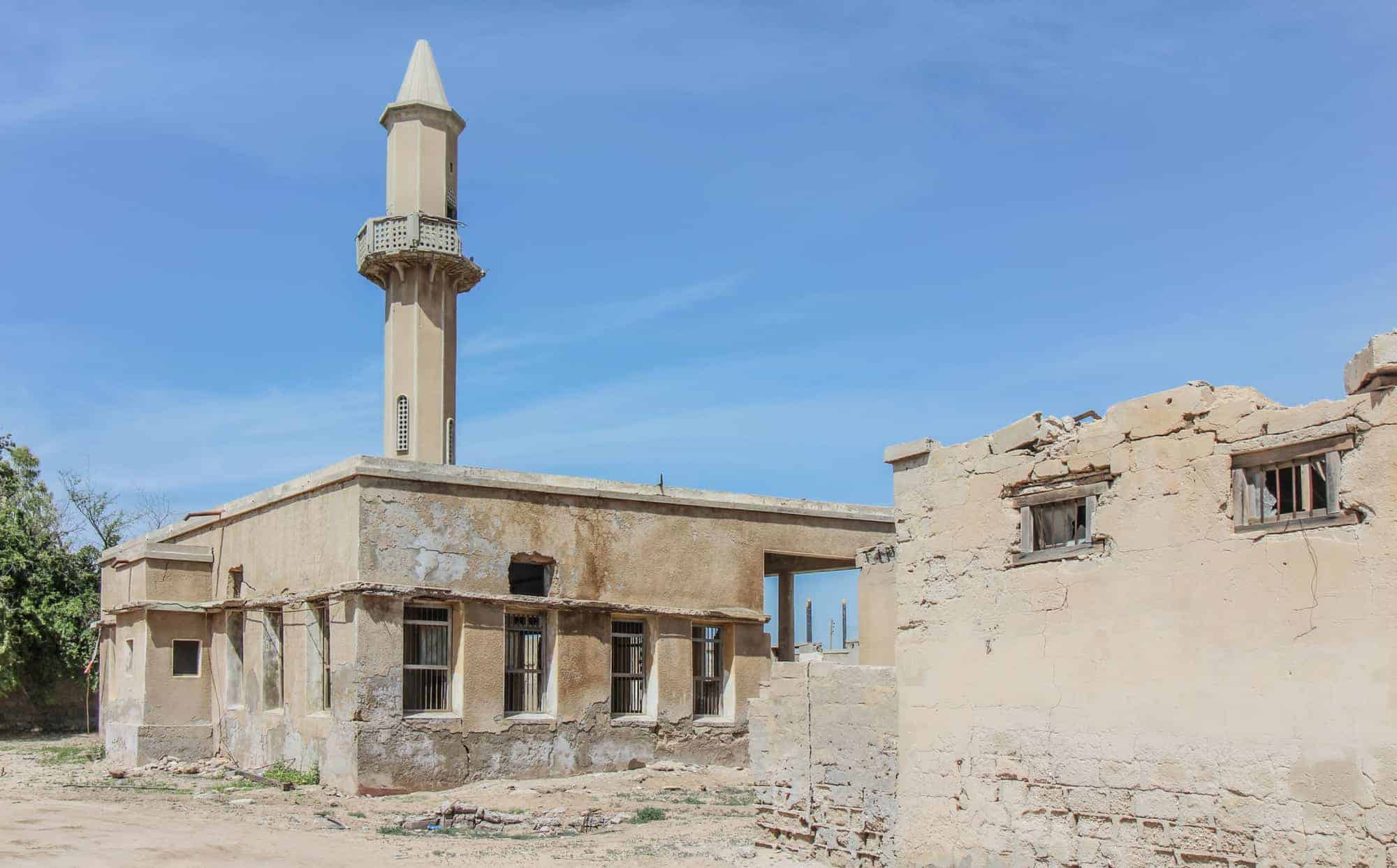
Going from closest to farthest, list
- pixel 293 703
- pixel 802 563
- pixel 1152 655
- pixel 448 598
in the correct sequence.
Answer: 1. pixel 1152 655
2. pixel 448 598
3. pixel 293 703
4. pixel 802 563

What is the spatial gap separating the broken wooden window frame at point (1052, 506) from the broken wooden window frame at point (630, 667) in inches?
394

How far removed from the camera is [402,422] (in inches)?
1157

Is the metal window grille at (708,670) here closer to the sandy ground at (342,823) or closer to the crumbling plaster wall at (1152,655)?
the sandy ground at (342,823)

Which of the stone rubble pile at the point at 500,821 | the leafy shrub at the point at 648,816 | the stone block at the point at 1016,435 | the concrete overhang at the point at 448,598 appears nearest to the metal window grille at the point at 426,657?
the concrete overhang at the point at 448,598

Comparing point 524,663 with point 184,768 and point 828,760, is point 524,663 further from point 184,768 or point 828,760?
point 828,760

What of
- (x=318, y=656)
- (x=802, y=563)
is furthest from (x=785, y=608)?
(x=318, y=656)

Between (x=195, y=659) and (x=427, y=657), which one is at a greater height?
(x=427, y=657)

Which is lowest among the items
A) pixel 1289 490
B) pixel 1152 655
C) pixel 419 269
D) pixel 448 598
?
pixel 1152 655

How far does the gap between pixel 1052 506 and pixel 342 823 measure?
28.5ft

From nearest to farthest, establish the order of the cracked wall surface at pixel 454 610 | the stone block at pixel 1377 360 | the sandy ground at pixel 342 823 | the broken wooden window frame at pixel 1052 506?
the stone block at pixel 1377 360 → the broken wooden window frame at pixel 1052 506 → the sandy ground at pixel 342 823 → the cracked wall surface at pixel 454 610

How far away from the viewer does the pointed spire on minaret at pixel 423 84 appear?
30.1 metres

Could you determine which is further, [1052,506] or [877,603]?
[877,603]

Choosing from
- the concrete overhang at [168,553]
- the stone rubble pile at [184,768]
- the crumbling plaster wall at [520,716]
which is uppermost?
the concrete overhang at [168,553]

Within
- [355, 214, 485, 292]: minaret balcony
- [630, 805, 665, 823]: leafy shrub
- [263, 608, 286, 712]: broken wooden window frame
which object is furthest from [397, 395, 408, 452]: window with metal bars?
[630, 805, 665, 823]: leafy shrub
